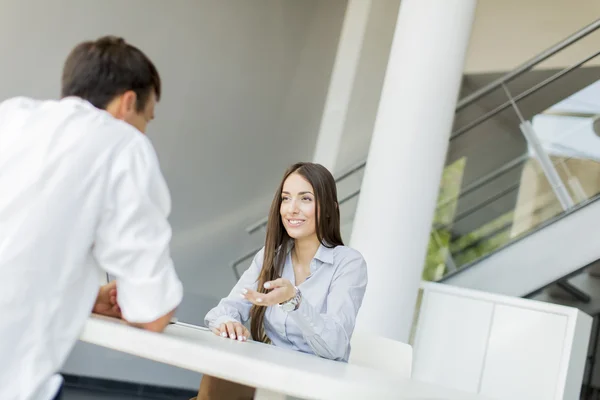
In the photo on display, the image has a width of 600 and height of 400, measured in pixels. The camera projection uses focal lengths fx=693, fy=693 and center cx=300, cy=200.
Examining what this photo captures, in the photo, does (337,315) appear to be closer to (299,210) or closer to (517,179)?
(299,210)

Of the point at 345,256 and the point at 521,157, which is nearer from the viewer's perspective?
the point at 345,256

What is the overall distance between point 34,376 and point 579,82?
15.6 feet

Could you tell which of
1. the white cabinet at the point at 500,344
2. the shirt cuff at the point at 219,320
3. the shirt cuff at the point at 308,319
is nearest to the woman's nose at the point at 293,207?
the shirt cuff at the point at 219,320

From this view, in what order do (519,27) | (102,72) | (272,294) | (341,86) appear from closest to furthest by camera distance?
1. (102,72)
2. (272,294)
3. (341,86)
4. (519,27)

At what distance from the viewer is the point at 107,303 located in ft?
4.37

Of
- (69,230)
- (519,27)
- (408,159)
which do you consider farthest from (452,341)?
(519,27)

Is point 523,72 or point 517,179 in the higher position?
point 523,72

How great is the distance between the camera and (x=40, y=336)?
0.94m

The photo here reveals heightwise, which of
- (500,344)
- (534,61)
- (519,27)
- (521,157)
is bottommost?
(500,344)

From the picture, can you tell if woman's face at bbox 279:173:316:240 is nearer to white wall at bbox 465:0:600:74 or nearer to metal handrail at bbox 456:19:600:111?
metal handrail at bbox 456:19:600:111

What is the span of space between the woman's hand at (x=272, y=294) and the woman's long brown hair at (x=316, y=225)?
665 mm

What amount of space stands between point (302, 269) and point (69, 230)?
1.11m

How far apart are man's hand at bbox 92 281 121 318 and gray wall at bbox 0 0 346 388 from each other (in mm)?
3194

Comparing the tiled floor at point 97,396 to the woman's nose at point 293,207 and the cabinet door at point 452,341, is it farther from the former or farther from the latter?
the woman's nose at point 293,207
